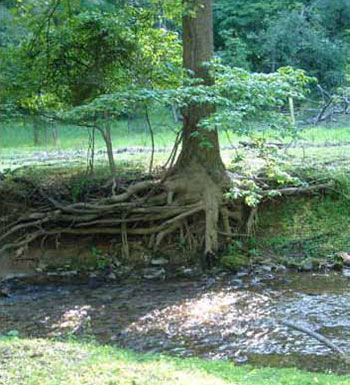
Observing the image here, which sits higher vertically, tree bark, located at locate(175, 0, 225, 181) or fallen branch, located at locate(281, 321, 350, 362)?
tree bark, located at locate(175, 0, 225, 181)

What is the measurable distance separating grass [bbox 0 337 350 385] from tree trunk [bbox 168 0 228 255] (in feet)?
13.7

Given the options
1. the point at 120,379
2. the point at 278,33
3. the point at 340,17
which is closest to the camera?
the point at 120,379

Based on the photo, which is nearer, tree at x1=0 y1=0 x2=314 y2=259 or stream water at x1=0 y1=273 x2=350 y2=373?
stream water at x1=0 y1=273 x2=350 y2=373

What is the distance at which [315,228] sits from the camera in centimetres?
970

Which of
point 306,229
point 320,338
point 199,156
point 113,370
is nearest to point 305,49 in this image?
point 306,229

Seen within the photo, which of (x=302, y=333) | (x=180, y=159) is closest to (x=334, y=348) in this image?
(x=302, y=333)

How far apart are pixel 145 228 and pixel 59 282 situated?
1.57 meters

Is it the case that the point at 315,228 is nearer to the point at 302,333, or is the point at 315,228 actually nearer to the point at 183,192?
the point at 183,192

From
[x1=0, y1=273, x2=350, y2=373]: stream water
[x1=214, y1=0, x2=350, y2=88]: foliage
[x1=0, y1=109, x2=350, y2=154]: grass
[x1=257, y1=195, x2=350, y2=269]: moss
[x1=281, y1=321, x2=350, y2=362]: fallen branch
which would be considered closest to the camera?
[x1=281, y1=321, x2=350, y2=362]: fallen branch

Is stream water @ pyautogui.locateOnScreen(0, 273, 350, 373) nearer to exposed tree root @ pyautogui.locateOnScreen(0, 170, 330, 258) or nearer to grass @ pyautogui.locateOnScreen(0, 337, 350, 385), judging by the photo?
grass @ pyautogui.locateOnScreen(0, 337, 350, 385)

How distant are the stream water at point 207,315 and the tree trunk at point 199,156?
1.26 m

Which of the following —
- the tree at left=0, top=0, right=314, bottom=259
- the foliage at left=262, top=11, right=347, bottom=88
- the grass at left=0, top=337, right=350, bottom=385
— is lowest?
the grass at left=0, top=337, right=350, bottom=385

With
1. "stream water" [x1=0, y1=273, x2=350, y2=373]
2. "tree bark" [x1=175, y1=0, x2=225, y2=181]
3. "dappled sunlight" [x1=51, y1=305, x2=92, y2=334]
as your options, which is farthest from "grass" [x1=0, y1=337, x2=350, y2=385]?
"tree bark" [x1=175, y1=0, x2=225, y2=181]

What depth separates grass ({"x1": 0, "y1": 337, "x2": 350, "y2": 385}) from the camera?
13.1 feet
